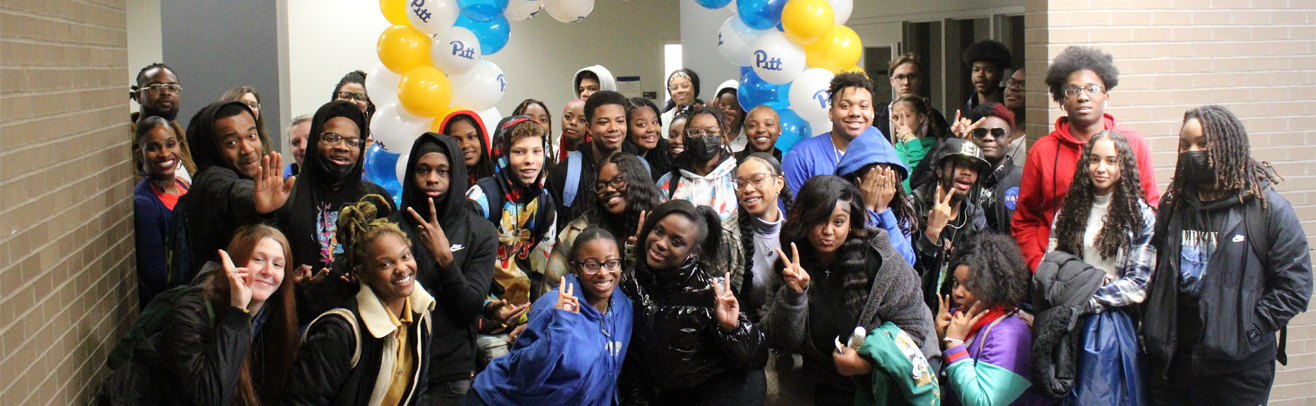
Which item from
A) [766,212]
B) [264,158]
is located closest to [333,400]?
[264,158]

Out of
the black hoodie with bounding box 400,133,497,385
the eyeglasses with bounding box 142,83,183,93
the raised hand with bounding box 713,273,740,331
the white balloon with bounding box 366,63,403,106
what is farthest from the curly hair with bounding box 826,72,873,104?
the eyeglasses with bounding box 142,83,183,93

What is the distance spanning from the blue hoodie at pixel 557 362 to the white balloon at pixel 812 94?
225cm

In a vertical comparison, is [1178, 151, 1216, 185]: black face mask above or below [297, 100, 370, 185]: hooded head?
below

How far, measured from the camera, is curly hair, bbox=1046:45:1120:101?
4242 millimetres

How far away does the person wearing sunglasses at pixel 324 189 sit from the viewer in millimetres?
3539

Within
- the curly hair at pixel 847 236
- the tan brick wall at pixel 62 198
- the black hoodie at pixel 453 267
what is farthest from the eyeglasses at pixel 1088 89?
the tan brick wall at pixel 62 198

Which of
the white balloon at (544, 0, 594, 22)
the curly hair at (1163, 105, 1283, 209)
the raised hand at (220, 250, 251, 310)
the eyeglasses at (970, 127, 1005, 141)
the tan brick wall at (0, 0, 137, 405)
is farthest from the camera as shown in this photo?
the white balloon at (544, 0, 594, 22)

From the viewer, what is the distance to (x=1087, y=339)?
3695 mm

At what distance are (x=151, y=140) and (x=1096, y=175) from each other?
355 centimetres

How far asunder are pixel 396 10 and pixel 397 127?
64cm

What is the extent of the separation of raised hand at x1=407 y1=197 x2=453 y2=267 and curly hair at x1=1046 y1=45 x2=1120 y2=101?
2.59m

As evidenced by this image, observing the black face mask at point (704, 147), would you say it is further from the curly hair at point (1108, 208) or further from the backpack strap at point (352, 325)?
the backpack strap at point (352, 325)

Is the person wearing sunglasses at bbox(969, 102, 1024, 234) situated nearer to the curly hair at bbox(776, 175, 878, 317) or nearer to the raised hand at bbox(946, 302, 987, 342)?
the raised hand at bbox(946, 302, 987, 342)

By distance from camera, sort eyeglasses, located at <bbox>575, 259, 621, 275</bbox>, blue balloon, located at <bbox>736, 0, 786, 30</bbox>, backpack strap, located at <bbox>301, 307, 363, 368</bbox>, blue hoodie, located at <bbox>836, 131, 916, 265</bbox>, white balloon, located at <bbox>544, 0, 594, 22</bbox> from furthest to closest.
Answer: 1. white balloon, located at <bbox>544, 0, 594, 22</bbox>
2. blue balloon, located at <bbox>736, 0, 786, 30</bbox>
3. blue hoodie, located at <bbox>836, 131, 916, 265</bbox>
4. eyeglasses, located at <bbox>575, 259, 621, 275</bbox>
5. backpack strap, located at <bbox>301, 307, 363, 368</bbox>
